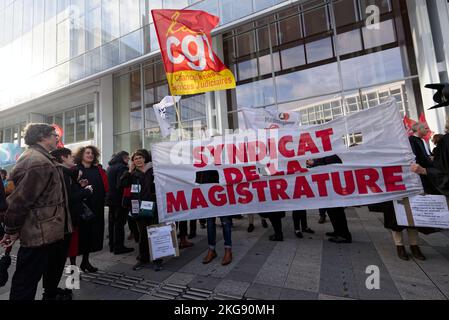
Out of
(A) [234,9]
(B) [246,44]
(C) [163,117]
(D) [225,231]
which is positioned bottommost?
(D) [225,231]

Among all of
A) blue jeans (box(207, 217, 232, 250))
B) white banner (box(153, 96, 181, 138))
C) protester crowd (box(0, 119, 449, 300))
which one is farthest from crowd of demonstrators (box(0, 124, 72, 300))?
white banner (box(153, 96, 181, 138))

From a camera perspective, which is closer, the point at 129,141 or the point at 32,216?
the point at 32,216

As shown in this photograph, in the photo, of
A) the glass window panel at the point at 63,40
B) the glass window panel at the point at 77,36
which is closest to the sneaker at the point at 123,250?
the glass window panel at the point at 77,36

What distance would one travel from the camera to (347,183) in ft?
11.8

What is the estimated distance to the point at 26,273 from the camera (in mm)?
2312

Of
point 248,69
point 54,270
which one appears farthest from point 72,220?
point 248,69

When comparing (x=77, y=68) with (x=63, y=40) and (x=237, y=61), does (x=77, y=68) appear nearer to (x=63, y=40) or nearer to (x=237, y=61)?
(x=63, y=40)

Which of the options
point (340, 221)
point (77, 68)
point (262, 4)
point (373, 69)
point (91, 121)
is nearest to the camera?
point (340, 221)

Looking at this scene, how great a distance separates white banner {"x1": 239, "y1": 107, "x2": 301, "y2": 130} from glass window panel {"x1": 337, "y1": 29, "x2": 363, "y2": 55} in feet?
13.4

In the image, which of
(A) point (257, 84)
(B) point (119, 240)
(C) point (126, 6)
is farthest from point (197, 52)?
(C) point (126, 6)

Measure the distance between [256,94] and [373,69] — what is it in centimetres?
416

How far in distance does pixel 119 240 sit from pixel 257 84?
799cm

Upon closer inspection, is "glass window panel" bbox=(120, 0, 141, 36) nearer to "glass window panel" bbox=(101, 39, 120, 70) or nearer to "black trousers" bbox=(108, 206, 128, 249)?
"glass window panel" bbox=(101, 39, 120, 70)

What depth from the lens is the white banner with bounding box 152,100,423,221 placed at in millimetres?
3467
